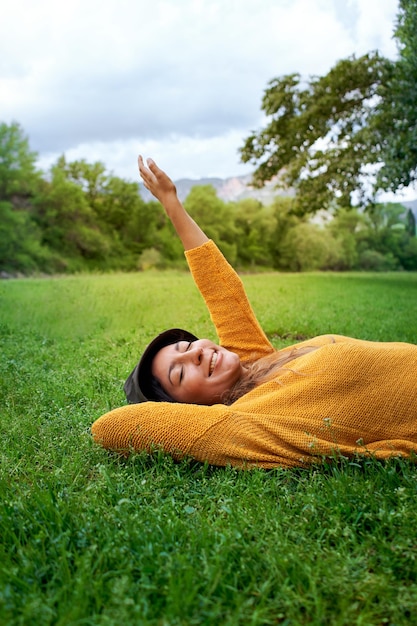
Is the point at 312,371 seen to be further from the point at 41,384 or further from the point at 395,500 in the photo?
the point at 41,384

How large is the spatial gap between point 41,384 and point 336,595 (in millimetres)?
2303

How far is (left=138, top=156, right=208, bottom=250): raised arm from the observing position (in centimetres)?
266

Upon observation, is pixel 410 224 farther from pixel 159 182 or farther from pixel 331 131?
pixel 159 182

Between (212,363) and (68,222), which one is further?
(68,222)

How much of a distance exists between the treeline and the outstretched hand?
19.9 feet

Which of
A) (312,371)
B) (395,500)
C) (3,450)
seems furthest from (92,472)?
(395,500)

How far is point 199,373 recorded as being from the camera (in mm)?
2240

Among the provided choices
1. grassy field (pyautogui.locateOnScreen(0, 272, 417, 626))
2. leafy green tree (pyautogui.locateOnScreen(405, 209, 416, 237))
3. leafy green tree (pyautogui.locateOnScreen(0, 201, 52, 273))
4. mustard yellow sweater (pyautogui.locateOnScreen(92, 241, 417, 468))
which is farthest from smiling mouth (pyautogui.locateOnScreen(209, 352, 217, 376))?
leafy green tree (pyautogui.locateOnScreen(405, 209, 416, 237))

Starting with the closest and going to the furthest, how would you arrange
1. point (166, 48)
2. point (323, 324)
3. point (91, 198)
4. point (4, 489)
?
point (4, 489)
point (323, 324)
point (166, 48)
point (91, 198)

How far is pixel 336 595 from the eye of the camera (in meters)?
1.35

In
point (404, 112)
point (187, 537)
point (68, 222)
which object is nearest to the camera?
point (187, 537)

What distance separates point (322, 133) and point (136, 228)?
3.78 m

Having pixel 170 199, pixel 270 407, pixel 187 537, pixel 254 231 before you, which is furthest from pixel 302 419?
pixel 254 231

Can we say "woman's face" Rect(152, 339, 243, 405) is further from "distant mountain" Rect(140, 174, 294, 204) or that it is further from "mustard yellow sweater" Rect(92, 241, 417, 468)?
"distant mountain" Rect(140, 174, 294, 204)
